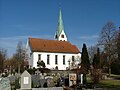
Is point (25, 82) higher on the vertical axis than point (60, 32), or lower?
lower

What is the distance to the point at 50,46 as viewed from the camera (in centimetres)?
7262

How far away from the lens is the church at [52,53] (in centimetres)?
6894

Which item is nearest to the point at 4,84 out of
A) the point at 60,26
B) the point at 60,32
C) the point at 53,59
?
the point at 53,59

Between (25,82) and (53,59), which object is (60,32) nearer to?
(53,59)

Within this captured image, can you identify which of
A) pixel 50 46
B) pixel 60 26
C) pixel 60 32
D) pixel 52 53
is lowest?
pixel 52 53

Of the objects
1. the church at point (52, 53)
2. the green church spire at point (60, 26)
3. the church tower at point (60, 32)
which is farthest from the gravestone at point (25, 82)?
the green church spire at point (60, 26)

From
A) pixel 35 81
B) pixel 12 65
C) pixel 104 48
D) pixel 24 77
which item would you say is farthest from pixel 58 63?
pixel 24 77

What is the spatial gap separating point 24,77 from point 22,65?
42.2 m

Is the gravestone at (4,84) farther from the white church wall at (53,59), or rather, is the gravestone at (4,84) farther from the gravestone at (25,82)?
the white church wall at (53,59)

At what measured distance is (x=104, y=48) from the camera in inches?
1842

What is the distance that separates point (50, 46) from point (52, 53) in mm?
2460

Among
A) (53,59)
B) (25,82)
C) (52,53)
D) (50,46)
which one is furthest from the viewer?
(50,46)

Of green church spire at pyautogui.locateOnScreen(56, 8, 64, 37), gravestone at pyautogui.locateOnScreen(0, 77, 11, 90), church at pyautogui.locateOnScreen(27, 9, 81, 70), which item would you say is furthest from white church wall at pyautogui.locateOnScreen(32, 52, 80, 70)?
gravestone at pyautogui.locateOnScreen(0, 77, 11, 90)

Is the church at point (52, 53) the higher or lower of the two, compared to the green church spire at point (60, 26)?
lower
